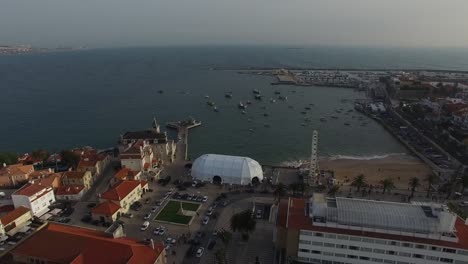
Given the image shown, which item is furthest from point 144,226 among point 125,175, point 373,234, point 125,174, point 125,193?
point 373,234

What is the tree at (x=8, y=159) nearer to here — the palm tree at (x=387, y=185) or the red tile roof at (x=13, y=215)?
the red tile roof at (x=13, y=215)

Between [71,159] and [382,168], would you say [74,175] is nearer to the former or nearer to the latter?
[71,159]

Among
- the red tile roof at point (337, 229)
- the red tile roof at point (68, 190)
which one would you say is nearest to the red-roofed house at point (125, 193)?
the red tile roof at point (68, 190)

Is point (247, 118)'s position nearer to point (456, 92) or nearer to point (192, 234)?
point (192, 234)

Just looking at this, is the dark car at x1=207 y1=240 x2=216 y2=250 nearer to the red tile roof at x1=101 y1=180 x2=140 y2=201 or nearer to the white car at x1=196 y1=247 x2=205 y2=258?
the white car at x1=196 y1=247 x2=205 y2=258

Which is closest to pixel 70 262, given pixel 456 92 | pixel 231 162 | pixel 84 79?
pixel 231 162
